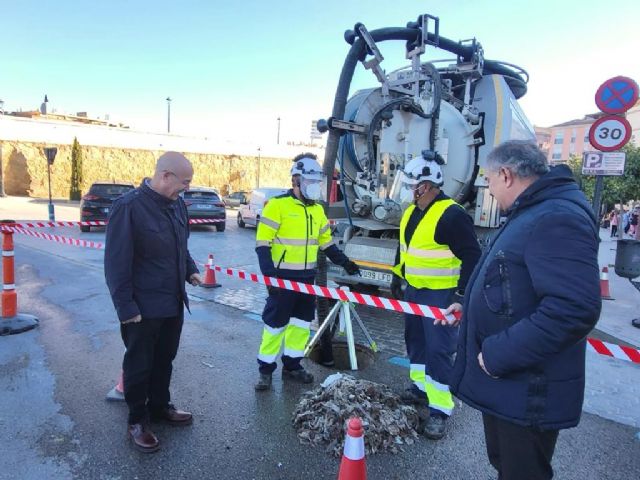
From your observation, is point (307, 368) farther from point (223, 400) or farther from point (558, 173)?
point (558, 173)

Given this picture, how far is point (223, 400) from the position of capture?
12.3ft

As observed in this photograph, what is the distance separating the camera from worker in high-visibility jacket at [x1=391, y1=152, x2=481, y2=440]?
10.9 feet

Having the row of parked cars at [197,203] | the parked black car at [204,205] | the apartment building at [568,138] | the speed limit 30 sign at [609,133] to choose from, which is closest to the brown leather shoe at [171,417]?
the speed limit 30 sign at [609,133]

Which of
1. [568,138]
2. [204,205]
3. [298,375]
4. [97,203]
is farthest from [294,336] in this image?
[568,138]

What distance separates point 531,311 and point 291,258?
2451mm

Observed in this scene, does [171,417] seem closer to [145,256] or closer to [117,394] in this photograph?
[117,394]

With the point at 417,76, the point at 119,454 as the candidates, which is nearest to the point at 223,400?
the point at 119,454

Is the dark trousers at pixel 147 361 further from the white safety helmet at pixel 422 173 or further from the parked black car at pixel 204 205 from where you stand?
the parked black car at pixel 204 205

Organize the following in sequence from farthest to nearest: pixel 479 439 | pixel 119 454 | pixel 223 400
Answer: pixel 223 400
pixel 479 439
pixel 119 454

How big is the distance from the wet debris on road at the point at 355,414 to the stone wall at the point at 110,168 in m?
35.1

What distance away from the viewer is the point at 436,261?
136 inches

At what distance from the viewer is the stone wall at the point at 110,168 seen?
34.6 metres

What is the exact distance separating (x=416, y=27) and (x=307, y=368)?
4733mm

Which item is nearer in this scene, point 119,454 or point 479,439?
point 119,454
